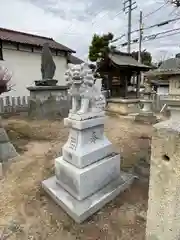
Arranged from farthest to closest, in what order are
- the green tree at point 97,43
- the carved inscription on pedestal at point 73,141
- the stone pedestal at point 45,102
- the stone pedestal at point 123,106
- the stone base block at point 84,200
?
the green tree at point 97,43 → the stone pedestal at point 123,106 → the stone pedestal at point 45,102 → the carved inscription on pedestal at point 73,141 → the stone base block at point 84,200

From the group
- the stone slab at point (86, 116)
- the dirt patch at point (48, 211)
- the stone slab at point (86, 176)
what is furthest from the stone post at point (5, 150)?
the stone slab at point (86, 116)

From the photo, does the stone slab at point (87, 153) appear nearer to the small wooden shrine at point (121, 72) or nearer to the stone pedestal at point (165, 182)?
the stone pedestal at point (165, 182)

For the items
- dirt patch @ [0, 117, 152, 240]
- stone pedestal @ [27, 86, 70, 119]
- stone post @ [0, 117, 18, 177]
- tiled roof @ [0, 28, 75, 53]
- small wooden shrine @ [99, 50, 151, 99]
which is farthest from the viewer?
tiled roof @ [0, 28, 75, 53]

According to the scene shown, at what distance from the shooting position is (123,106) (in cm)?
970

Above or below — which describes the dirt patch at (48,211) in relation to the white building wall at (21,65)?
below

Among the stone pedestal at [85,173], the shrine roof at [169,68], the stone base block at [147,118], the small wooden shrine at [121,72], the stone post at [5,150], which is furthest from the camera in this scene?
the small wooden shrine at [121,72]

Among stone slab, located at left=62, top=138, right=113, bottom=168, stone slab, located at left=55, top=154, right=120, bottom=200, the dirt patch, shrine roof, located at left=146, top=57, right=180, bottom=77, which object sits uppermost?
shrine roof, located at left=146, top=57, right=180, bottom=77

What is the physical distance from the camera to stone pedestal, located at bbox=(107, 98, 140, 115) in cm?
962

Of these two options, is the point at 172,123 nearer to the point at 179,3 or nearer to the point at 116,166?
the point at 116,166

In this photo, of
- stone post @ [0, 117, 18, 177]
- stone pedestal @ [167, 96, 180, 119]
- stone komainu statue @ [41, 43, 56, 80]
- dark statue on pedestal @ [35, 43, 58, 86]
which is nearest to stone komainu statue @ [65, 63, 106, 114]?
stone pedestal @ [167, 96, 180, 119]

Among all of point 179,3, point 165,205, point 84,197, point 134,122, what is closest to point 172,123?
point 165,205

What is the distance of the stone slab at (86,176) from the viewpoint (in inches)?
107

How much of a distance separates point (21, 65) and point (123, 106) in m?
7.16

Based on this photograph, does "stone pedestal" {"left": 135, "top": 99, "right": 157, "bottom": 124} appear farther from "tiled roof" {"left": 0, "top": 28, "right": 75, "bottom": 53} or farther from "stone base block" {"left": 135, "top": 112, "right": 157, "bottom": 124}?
"tiled roof" {"left": 0, "top": 28, "right": 75, "bottom": 53}
